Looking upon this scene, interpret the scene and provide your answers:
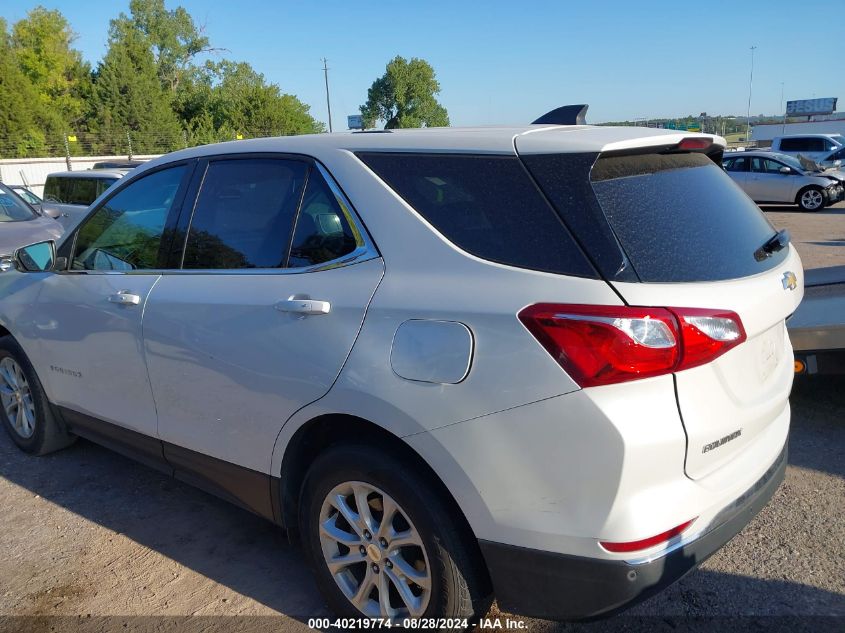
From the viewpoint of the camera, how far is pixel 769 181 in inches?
711

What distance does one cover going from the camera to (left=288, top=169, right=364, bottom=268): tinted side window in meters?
2.60

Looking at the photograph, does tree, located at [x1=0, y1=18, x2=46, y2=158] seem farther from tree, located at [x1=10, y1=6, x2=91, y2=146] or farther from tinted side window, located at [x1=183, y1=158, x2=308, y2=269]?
tinted side window, located at [x1=183, y1=158, x2=308, y2=269]

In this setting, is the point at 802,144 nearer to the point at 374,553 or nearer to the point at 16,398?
the point at 16,398

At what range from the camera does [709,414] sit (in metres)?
2.10

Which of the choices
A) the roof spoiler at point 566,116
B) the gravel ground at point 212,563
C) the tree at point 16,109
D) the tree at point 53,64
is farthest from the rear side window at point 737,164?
the tree at point 53,64

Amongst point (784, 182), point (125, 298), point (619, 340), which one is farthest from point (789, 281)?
point (784, 182)

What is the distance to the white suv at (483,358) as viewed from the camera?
200cm

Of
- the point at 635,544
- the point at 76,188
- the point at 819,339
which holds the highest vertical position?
the point at 76,188

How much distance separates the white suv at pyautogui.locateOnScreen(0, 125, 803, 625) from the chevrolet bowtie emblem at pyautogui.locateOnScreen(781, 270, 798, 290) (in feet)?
0.05

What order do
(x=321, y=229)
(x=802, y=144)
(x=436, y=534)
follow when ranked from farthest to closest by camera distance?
(x=802, y=144)
(x=321, y=229)
(x=436, y=534)

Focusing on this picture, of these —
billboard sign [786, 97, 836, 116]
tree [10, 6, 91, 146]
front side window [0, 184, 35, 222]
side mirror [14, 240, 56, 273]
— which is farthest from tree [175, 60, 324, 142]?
billboard sign [786, 97, 836, 116]

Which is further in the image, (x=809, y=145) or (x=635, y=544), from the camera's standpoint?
(x=809, y=145)

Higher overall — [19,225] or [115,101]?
[115,101]

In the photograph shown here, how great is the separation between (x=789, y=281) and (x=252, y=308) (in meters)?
2.02
